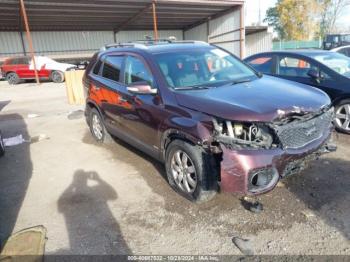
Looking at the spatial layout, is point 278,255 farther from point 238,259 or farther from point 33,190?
point 33,190

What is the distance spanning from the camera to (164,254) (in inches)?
112

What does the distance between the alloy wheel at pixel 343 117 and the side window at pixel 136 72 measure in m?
3.77

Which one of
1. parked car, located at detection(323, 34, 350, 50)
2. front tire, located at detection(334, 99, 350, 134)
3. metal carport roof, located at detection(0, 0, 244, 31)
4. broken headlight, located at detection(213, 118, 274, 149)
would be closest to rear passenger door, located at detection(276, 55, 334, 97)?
front tire, located at detection(334, 99, 350, 134)

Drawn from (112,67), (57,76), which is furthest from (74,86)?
(57,76)

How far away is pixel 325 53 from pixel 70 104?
8.21 m

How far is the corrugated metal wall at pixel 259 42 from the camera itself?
27.0 meters

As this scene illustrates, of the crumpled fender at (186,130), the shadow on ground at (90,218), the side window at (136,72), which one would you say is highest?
the side window at (136,72)

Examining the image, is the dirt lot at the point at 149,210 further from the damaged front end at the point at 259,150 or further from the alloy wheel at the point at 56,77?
the alloy wheel at the point at 56,77

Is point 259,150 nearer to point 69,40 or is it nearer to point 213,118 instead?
point 213,118

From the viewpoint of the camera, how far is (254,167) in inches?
118

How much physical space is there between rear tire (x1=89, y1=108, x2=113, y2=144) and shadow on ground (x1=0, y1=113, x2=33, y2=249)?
4.20ft

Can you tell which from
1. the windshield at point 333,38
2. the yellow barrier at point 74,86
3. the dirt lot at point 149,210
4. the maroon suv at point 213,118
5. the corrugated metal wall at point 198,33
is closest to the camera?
the dirt lot at point 149,210

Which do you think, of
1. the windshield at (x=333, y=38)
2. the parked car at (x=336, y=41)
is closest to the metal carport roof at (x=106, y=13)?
the parked car at (x=336, y=41)

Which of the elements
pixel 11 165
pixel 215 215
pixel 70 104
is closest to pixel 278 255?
pixel 215 215
